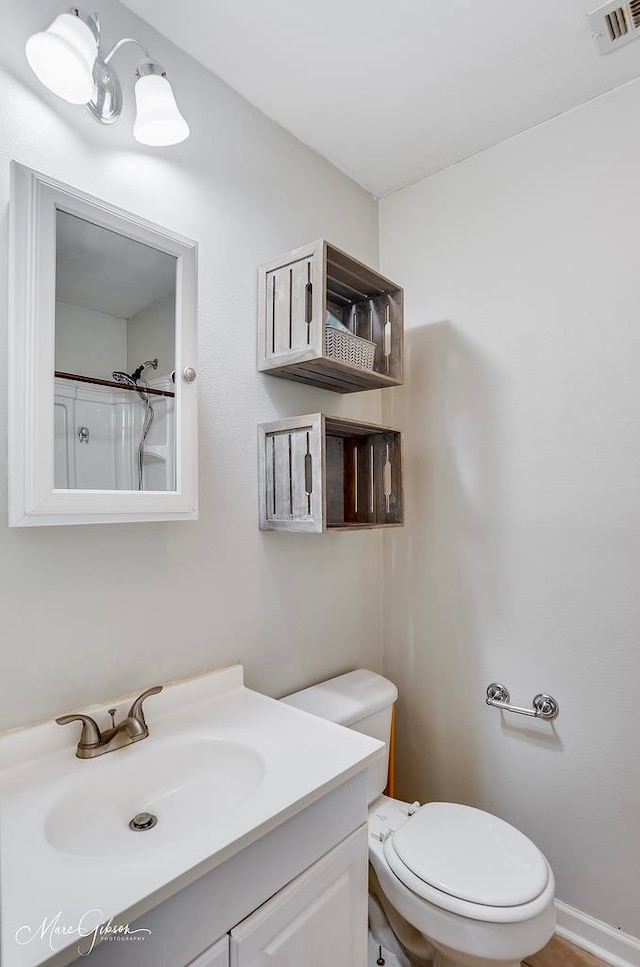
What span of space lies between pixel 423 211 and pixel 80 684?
5.93 feet

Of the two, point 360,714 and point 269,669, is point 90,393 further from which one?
point 360,714

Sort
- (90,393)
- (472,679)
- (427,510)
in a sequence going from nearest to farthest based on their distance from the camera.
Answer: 1. (90,393)
2. (472,679)
3. (427,510)

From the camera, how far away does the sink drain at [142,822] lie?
3.03ft

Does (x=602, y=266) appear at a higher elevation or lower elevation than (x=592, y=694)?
higher

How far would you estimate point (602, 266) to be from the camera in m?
1.48

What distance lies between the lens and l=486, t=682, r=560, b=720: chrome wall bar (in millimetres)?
Answer: 1525

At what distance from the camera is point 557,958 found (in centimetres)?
143

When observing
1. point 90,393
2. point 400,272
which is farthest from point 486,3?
point 90,393

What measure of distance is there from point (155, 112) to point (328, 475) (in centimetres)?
103

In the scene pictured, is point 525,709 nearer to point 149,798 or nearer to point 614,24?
point 149,798

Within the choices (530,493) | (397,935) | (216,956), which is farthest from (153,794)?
(530,493)

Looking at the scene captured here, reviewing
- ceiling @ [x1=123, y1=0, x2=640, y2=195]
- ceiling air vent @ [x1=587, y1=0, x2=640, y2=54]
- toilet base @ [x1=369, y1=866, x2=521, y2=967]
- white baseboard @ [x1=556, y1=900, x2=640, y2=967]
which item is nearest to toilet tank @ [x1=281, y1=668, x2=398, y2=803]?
toilet base @ [x1=369, y1=866, x2=521, y2=967]

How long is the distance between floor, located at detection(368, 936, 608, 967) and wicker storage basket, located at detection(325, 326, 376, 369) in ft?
5.32

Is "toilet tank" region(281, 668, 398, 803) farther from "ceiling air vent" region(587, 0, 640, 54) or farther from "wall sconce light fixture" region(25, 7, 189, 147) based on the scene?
"ceiling air vent" region(587, 0, 640, 54)
